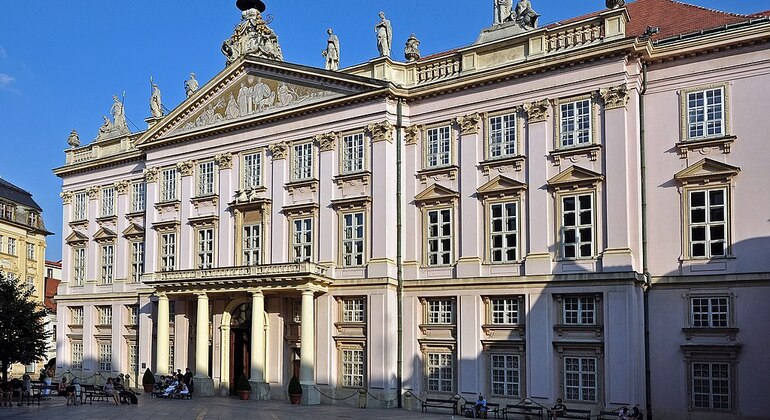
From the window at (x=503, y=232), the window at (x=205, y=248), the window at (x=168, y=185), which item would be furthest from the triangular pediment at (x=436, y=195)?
the window at (x=168, y=185)

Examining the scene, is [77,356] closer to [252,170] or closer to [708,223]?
[252,170]

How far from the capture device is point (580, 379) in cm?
3412

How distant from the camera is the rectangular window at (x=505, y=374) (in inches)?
1414

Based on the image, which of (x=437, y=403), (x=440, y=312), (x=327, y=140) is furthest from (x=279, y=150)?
(x=437, y=403)

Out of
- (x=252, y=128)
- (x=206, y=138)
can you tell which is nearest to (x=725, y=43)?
(x=252, y=128)

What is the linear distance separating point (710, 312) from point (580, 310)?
4847 mm

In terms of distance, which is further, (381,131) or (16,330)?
(16,330)

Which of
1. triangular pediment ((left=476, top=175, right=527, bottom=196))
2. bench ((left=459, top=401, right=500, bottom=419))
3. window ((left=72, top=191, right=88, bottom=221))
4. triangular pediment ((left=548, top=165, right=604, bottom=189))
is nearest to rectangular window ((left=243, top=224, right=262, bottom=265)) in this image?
triangular pediment ((left=476, top=175, right=527, bottom=196))

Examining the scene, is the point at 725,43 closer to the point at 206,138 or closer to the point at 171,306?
the point at 206,138

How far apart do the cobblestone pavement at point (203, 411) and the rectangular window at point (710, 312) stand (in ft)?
34.1

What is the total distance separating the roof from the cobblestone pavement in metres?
39.0

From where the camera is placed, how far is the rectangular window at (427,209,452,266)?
38812 millimetres

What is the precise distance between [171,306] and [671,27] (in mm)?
29458

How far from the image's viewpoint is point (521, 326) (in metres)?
35.8
